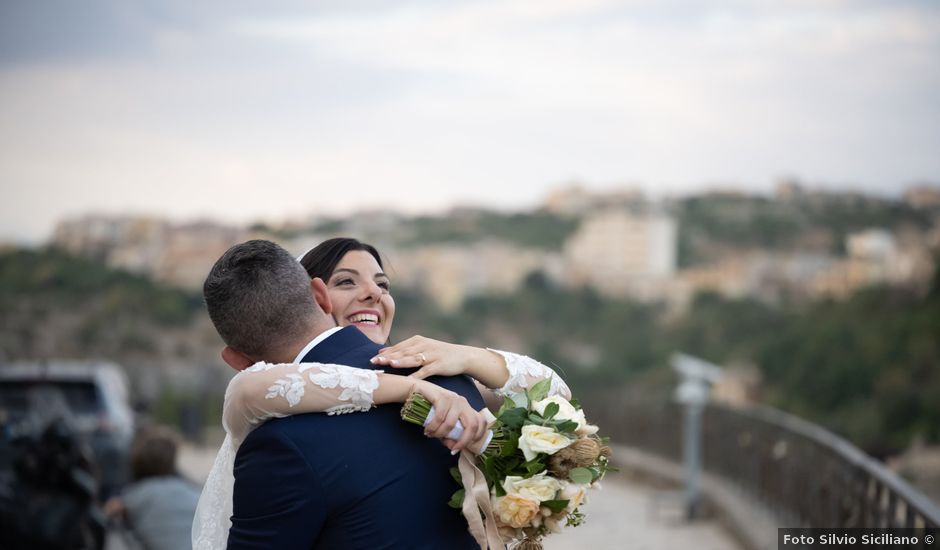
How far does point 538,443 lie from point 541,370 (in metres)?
0.38

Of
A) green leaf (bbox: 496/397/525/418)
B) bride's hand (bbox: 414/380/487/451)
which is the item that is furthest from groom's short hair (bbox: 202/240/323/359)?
green leaf (bbox: 496/397/525/418)

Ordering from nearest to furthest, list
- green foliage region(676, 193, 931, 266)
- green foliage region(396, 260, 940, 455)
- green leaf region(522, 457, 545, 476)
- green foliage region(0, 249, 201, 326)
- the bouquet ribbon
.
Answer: the bouquet ribbon < green leaf region(522, 457, 545, 476) < green foliage region(396, 260, 940, 455) < green foliage region(0, 249, 201, 326) < green foliage region(676, 193, 931, 266)

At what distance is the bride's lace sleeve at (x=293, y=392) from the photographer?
2.31 m

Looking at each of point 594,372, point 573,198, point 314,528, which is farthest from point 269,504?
point 573,198

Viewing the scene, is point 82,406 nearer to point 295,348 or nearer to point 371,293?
point 371,293

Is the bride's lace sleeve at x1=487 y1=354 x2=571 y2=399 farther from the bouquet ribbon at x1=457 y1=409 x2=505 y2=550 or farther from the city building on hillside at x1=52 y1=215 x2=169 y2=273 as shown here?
the city building on hillside at x1=52 y1=215 x2=169 y2=273

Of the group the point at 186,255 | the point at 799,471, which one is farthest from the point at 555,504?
the point at 186,255

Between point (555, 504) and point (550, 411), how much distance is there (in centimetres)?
21

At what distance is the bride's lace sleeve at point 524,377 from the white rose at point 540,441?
24 centimetres

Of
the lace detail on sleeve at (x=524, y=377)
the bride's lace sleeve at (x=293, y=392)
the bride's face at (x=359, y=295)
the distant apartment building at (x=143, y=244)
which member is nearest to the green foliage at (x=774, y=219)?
the distant apartment building at (x=143, y=244)

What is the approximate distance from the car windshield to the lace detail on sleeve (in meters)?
9.10

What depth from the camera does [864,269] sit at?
6272 cm

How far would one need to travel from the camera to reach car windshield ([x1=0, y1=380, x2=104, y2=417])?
10.9 metres

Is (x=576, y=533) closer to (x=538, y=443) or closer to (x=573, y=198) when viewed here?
(x=538, y=443)
